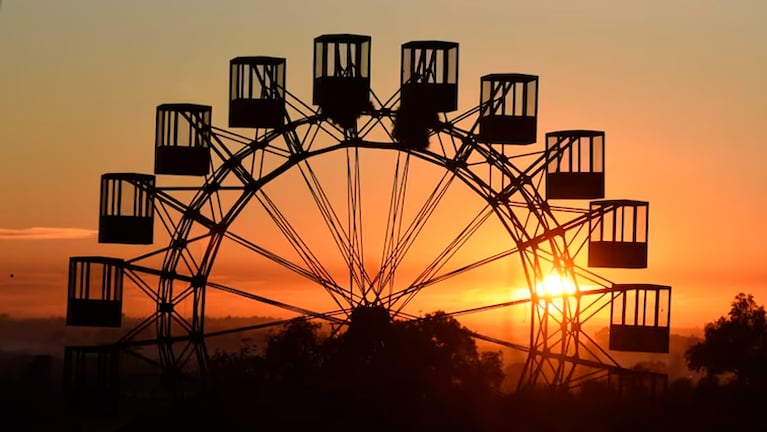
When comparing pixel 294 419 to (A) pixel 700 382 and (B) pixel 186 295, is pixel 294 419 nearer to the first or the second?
(B) pixel 186 295

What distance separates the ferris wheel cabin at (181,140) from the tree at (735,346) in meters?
42.0

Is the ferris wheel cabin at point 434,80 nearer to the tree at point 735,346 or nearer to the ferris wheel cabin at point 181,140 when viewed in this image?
the ferris wheel cabin at point 181,140

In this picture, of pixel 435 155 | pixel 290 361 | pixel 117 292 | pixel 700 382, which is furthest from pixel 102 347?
pixel 700 382

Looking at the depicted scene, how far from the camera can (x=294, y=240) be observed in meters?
79.4

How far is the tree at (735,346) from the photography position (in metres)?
115

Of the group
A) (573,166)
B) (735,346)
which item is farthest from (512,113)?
(735,346)

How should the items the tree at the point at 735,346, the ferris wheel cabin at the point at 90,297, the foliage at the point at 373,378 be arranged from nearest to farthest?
1. the foliage at the point at 373,378
2. the ferris wheel cabin at the point at 90,297
3. the tree at the point at 735,346

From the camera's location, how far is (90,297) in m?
81.0

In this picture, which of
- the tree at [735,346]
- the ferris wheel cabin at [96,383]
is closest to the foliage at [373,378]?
the ferris wheel cabin at [96,383]

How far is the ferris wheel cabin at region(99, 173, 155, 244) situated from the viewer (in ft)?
265

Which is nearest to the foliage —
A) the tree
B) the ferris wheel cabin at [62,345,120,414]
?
the ferris wheel cabin at [62,345,120,414]

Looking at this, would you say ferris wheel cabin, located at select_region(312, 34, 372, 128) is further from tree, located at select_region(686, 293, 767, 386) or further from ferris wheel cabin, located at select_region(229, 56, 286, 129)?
tree, located at select_region(686, 293, 767, 386)

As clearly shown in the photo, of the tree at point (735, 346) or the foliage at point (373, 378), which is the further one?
the tree at point (735, 346)

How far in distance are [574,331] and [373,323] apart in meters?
8.02
